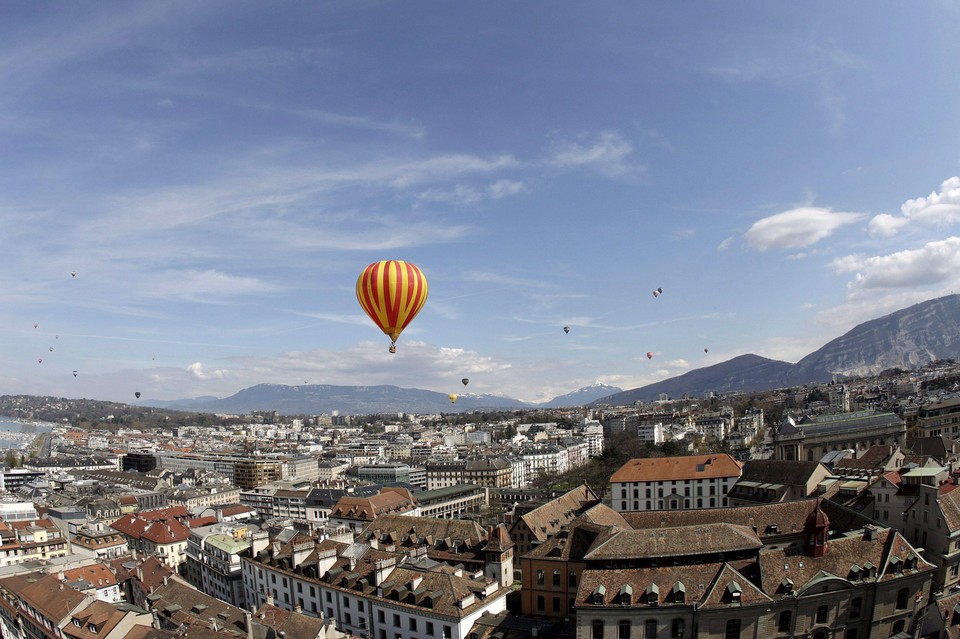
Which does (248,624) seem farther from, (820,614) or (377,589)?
(820,614)

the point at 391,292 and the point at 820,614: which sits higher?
the point at 391,292

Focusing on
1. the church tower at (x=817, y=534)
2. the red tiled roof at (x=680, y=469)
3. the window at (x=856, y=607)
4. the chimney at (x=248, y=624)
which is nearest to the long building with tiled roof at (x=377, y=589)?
the chimney at (x=248, y=624)

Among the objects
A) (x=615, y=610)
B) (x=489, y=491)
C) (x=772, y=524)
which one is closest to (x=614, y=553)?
(x=615, y=610)

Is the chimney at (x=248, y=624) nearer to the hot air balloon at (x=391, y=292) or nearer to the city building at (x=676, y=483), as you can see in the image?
the hot air balloon at (x=391, y=292)

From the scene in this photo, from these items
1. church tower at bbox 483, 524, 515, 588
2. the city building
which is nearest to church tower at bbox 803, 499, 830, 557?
church tower at bbox 483, 524, 515, 588

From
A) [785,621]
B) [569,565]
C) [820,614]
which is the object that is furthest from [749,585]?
[569,565]

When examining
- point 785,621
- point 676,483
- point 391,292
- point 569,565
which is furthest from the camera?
point 676,483
